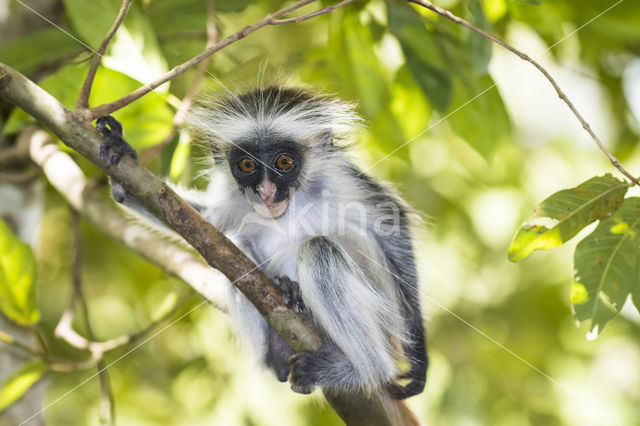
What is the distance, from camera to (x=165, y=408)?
5188 millimetres

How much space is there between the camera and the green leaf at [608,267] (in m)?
2.18

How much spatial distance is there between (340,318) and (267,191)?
2.54 ft

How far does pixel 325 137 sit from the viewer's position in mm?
4152

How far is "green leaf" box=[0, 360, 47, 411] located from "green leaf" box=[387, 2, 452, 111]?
2371 mm

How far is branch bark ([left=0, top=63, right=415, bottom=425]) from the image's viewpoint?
7.46ft

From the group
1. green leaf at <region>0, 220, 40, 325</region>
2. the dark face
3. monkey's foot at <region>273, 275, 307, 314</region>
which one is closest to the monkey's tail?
monkey's foot at <region>273, 275, 307, 314</region>

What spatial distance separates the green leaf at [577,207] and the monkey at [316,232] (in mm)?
1173

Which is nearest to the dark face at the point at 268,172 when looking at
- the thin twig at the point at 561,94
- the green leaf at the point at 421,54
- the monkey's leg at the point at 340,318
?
the monkey's leg at the point at 340,318

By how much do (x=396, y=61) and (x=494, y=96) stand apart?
1.94 m

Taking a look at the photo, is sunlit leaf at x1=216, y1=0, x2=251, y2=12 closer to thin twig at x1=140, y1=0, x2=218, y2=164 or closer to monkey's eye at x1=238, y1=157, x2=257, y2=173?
thin twig at x1=140, y1=0, x2=218, y2=164

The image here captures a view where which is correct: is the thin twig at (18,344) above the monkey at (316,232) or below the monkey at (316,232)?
below

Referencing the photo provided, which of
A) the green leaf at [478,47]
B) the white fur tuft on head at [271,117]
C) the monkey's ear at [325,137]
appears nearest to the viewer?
the green leaf at [478,47]

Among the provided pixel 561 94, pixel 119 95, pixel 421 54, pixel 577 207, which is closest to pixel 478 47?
pixel 421 54

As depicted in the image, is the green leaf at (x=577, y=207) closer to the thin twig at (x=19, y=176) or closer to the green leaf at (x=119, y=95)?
the green leaf at (x=119, y=95)
